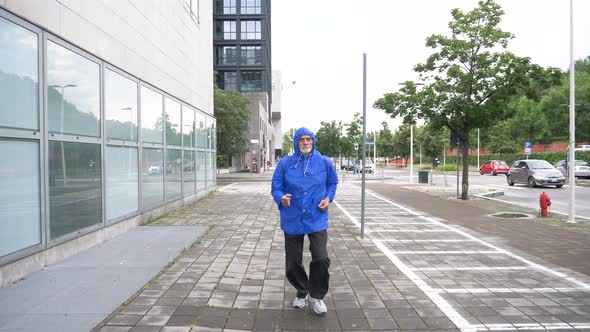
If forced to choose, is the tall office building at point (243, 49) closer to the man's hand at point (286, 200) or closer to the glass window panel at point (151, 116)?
the glass window panel at point (151, 116)

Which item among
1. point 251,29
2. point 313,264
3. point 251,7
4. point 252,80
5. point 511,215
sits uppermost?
point 251,7

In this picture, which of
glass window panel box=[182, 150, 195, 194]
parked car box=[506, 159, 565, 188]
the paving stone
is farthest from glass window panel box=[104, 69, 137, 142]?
parked car box=[506, 159, 565, 188]

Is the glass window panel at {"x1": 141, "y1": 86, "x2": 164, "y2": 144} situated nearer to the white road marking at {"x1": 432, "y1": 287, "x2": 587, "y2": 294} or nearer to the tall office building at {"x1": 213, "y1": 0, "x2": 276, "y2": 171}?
the white road marking at {"x1": 432, "y1": 287, "x2": 587, "y2": 294}

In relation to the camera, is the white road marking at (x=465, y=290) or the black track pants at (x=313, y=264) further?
the black track pants at (x=313, y=264)

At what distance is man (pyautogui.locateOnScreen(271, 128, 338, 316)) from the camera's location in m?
4.22

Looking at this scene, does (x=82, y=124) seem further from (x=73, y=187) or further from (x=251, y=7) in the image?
(x=251, y=7)

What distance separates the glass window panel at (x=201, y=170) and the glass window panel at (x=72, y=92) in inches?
327

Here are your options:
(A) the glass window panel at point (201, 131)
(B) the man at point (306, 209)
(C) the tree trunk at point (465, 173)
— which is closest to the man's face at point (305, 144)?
(B) the man at point (306, 209)

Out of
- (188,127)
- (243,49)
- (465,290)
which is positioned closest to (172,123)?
(188,127)

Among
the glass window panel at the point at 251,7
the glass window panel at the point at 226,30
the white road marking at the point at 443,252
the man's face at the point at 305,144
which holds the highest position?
the glass window panel at the point at 251,7

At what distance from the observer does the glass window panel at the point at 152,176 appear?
32.6ft

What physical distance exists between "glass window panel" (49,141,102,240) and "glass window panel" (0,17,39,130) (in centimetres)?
63

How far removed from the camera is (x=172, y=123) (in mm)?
12562

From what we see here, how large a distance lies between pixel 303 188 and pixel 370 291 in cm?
155
